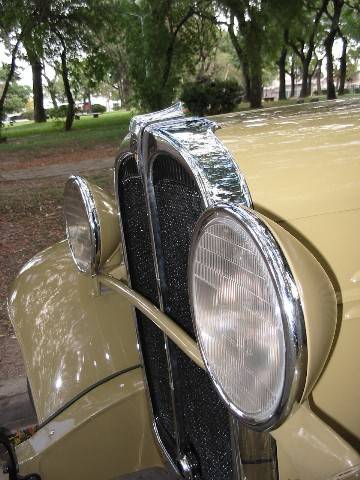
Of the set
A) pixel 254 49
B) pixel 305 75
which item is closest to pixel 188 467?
pixel 254 49

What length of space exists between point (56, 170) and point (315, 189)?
1100 cm

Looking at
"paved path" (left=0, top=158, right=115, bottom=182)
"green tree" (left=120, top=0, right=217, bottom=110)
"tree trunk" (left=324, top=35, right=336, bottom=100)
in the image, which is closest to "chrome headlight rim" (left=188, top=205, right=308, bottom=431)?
"paved path" (left=0, top=158, right=115, bottom=182)

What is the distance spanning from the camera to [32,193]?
9398mm

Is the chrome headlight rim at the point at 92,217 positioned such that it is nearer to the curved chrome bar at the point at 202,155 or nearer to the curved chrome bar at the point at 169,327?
the curved chrome bar at the point at 169,327

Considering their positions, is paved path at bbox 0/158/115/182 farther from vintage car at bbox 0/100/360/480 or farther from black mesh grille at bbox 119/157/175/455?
black mesh grille at bbox 119/157/175/455

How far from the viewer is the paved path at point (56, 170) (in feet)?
36.9

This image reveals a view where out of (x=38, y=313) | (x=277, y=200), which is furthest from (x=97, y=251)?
(x=277, y=200)

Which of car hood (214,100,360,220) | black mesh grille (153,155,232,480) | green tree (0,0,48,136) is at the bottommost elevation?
black mesh grille (153,155,232,480)

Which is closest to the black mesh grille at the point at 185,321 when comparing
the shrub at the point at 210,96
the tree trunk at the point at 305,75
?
the shrub at the point at 210,96

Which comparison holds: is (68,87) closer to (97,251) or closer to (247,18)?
(247,18)

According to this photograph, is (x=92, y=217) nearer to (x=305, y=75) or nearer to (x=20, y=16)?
(x=20, y=16)

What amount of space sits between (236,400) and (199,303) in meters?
0.24

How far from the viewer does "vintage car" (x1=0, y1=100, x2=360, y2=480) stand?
1.09 m

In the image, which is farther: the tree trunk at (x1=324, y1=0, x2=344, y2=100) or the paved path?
the tree trunk at (x1=324, y1=0, x2=344, y2=100)
